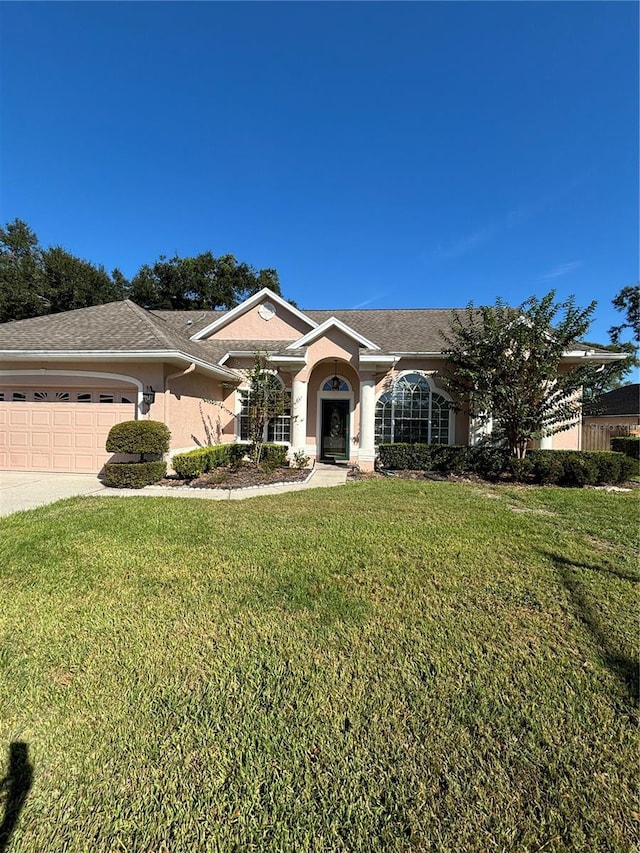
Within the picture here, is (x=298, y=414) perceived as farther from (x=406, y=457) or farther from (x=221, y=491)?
(x=221, y=491)

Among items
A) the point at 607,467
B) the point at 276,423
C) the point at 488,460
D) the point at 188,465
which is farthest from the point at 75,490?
the point at 607,467

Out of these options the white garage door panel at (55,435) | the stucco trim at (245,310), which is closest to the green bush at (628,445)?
the stucco trim at (245,310)

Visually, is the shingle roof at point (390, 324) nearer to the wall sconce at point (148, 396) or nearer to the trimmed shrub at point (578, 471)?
the wall sconce at point (148, 396)

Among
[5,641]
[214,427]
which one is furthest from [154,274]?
[5,641]

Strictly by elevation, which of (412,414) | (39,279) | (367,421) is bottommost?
(367,421)

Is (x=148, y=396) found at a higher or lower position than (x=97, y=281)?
lower

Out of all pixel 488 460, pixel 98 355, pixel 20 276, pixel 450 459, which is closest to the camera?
pixel 98 355

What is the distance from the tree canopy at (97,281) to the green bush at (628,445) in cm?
3536

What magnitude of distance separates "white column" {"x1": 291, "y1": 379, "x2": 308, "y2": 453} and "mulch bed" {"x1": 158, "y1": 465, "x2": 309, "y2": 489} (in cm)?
123

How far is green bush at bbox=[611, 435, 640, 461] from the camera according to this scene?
14398mm

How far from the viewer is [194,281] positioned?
38281mm

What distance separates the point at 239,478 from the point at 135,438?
3046 mm

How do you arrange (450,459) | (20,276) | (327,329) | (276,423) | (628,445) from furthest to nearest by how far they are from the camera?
(20,276)
(276,423)
(628,445)
(327,329)
(450,459)

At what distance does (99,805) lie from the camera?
1.97 m
